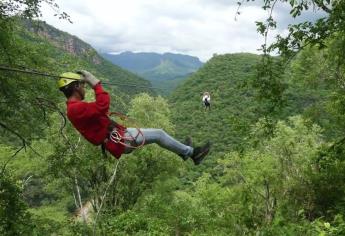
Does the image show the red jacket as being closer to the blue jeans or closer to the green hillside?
the blue jeans

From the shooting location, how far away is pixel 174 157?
2752cm

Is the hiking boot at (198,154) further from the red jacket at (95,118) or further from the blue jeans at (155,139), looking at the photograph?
the red jacket at (95,118)

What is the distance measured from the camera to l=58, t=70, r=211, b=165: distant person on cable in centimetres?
545

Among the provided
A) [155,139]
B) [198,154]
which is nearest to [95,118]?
[155,139]

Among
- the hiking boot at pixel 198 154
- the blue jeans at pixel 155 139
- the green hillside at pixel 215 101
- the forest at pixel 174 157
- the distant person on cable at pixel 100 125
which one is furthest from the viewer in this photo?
the green hillside at pixel 215 101

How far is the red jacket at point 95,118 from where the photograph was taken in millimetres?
5461

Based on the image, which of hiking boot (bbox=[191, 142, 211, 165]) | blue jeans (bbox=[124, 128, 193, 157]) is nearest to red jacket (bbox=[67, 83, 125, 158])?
blue jeans (bbox=[124, 128, 193, 157])

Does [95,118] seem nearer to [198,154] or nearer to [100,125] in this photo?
[100,125]

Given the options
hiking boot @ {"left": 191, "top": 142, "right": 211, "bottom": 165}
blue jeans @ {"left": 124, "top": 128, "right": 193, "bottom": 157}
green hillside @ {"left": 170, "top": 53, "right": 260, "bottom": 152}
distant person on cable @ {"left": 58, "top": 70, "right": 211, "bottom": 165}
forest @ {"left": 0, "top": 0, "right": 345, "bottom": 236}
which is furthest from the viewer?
green hillside @ {"left": 170, "top": 53, "right": 260, "bottom": 152}

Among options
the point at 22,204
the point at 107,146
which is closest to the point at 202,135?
the point at 22,204

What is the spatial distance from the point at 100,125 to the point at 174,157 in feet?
71.7

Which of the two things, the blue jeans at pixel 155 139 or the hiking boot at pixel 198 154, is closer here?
the blue jeans at pixel 155 139

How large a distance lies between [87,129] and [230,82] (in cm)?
7499

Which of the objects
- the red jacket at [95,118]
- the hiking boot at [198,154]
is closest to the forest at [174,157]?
the red jacket at [95,118]
